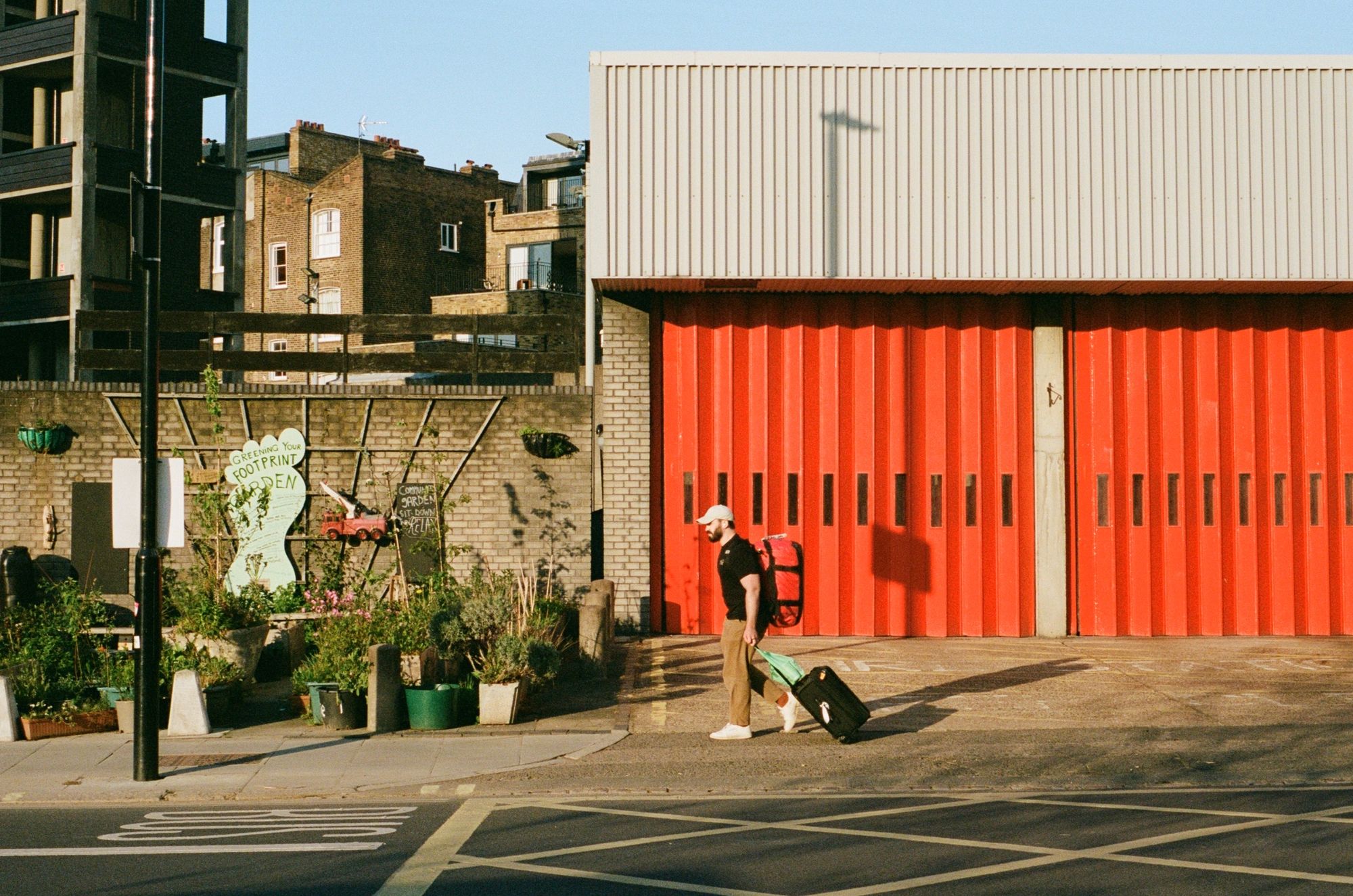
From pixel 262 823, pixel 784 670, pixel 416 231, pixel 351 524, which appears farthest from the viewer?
pixel 416 231

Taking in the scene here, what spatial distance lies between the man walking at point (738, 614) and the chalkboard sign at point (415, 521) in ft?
22.9

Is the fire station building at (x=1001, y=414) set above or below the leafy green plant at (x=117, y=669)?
above

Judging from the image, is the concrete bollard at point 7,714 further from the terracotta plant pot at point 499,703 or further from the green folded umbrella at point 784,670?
the green folded umbrella at point 784,670

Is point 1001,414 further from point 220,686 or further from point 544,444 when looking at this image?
point 220,686

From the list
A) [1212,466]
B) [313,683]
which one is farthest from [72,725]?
[1212,466]

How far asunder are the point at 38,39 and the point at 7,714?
26.1 metres

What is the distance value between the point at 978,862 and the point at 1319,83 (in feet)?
44.2

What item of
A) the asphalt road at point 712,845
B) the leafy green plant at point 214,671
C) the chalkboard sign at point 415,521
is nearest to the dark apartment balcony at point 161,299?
the chalkboard sign at point 415,521

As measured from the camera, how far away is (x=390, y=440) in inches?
698

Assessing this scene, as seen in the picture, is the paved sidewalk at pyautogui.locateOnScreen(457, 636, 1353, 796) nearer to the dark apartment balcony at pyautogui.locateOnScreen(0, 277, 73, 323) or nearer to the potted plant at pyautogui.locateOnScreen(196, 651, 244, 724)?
the potted plant at pyautogui.locateOnScreen(196, 651, 244, 724)

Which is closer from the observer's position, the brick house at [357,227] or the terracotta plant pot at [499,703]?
the terracotta plant pot at [499,703]

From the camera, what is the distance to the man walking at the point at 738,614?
1134 centimetres

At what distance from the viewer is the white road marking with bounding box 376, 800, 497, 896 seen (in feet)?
23.7

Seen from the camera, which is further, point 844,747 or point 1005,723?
point 1005,723
